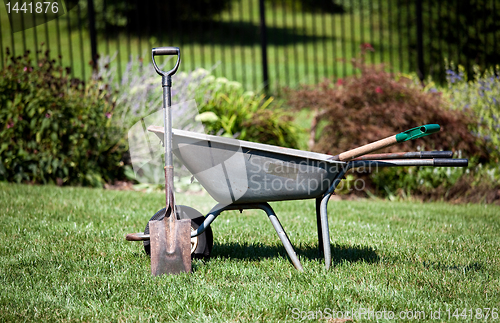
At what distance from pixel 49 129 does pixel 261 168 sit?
3.46m

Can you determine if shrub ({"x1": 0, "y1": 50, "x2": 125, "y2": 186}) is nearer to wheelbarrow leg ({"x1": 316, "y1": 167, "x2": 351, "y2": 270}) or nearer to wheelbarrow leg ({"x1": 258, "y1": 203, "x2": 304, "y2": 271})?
wheelbarrow leg ({"x1": 258, "y1": 203, "x2": 304, "y2": 271})

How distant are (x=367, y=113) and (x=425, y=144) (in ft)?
2.57

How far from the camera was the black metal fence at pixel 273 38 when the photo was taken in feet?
24.0

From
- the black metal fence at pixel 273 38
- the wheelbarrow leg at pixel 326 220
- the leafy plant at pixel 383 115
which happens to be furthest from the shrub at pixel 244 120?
the wheelbarrow leg at pixel 326 220

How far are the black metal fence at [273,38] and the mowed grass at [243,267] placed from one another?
2.59 meters

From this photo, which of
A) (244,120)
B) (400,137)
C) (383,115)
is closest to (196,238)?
(400,137)

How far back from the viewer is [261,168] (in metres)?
2.51

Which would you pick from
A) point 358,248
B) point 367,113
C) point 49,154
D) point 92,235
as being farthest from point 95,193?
point 367,113

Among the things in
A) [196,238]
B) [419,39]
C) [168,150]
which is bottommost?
[196,238]

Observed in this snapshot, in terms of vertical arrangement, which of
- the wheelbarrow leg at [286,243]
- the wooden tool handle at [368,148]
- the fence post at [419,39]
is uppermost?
the fence post at [419,39]

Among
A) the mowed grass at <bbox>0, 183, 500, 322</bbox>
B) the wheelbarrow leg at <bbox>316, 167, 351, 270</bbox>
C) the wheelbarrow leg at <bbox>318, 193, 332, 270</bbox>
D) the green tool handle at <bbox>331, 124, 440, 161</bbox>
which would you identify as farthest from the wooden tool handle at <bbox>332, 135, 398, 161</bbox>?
the mowed grass at <bbox>0, 183, 500, 322</bbox>

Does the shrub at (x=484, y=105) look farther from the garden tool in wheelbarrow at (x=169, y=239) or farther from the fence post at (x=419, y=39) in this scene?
the garden tool in wheelbarrow at (x=169, y=239)

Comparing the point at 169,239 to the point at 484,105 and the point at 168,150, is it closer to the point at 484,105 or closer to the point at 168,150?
the point at 168,150

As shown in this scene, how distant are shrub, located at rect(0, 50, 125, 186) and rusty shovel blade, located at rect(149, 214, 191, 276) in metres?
2.98
